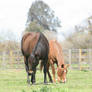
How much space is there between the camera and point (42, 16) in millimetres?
60844

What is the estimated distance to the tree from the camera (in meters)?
59.0

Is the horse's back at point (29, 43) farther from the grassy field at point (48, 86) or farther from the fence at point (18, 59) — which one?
the fence at point (18, 59)

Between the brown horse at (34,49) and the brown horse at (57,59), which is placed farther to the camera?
the brown horse at (57,59)

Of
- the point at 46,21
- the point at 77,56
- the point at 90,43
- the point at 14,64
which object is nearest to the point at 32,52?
the point at 77,56

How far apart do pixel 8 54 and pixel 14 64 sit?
1083 millimetres

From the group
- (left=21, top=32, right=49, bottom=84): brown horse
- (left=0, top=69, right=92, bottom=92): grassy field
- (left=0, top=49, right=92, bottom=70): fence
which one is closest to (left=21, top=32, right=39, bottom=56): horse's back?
(left=21, top=32, right=49, bottom=84): brown horse

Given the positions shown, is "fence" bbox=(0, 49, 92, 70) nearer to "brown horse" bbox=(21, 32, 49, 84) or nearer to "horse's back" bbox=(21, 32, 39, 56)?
"horse's back" bbox=(21, 32, 39, 56)

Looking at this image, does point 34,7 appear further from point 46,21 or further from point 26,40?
point 26,40

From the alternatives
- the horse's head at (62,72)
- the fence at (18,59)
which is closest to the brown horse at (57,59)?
the horse's head at (62,72)

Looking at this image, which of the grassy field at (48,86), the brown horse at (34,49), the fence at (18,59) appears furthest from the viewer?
the fence at (18,59)

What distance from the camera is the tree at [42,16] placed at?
59.0m

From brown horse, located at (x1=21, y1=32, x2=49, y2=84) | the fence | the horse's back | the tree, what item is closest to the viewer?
brown horse, located at (x1=21, y1=32, x2=49, y2=84)

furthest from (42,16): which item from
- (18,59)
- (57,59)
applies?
(57,59)

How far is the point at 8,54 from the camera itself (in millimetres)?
28812
